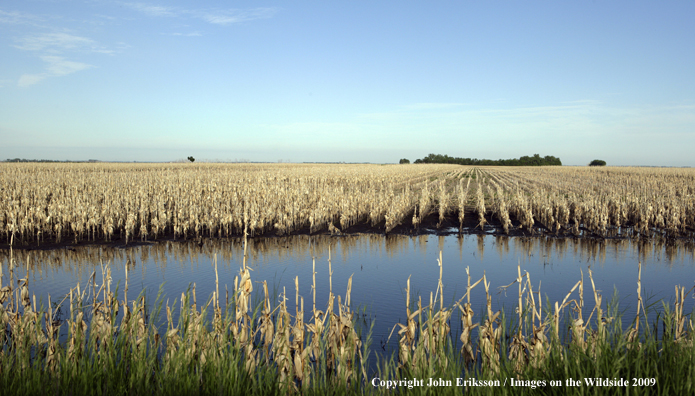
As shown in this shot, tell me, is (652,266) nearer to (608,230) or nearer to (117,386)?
(608,230)

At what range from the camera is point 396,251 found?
41.6 feet

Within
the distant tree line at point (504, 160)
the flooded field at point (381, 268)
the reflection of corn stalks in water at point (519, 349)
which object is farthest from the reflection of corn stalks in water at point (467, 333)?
the distant tree line at point (504, 160)

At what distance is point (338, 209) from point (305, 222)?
1.62m

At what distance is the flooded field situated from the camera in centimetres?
805

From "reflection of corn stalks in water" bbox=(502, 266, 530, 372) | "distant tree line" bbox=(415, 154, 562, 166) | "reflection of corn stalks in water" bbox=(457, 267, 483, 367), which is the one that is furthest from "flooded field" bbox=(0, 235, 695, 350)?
"distant tree line" bbox=(415, 154, 562, 166)

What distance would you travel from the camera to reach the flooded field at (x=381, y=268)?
8.05 meters

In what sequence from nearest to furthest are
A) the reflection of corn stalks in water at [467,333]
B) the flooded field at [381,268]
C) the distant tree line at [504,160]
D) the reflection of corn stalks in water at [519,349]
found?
the reflection of corn stalks in water at [519,349], the reflection of corn stalks in water at [467,333], the flooded field at [381,268], the distant tree line at [504,160]

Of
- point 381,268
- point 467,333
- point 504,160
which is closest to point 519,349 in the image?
point 467,333

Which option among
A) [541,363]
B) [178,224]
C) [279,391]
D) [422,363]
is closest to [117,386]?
[279,391]

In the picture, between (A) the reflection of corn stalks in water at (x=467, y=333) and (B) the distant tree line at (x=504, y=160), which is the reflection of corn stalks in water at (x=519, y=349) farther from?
(B) the distant tree line at (x=504, y=160)

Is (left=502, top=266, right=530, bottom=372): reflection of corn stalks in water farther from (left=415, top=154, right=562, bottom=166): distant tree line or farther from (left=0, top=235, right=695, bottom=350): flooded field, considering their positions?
(left=415, top=154, right=562, bottom=166): distant tree line

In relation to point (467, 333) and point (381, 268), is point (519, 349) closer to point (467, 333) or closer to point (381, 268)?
point (467, 333)

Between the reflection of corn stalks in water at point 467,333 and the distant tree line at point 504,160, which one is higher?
the distant tree line at point 504,160

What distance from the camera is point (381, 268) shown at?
1058cm
